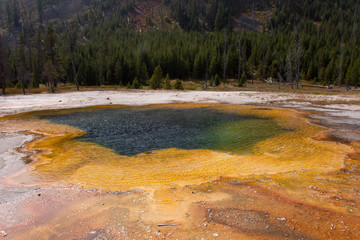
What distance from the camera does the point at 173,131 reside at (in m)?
17.9

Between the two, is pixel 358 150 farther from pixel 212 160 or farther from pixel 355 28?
pixel 355 28

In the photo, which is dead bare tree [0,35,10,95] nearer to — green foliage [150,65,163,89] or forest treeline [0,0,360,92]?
forest treeline [0,0,360,92]

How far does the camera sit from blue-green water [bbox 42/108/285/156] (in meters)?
14.0

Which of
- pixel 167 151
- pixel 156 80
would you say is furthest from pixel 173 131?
pixel 156 80

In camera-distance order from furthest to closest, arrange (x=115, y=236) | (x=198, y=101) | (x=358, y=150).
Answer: (x=198, y=101), (x=358, y=150), (x=115, y=236)

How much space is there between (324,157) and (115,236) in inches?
406

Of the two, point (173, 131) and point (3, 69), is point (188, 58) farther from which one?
point (173, 131)

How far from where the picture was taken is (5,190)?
315 inches

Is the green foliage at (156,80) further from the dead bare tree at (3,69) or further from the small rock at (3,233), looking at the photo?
the small rock at (3,233)

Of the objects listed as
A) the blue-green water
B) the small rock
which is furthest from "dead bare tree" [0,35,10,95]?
the small rock

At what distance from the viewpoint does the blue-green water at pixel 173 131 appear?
1400 cm

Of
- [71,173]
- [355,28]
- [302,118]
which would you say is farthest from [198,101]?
[355,28]

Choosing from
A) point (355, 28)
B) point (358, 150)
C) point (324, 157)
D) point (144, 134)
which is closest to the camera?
point (324, 157)

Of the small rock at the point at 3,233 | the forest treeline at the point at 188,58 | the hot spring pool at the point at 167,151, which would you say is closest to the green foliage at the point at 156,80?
the forest treeline at the point at 188,58
